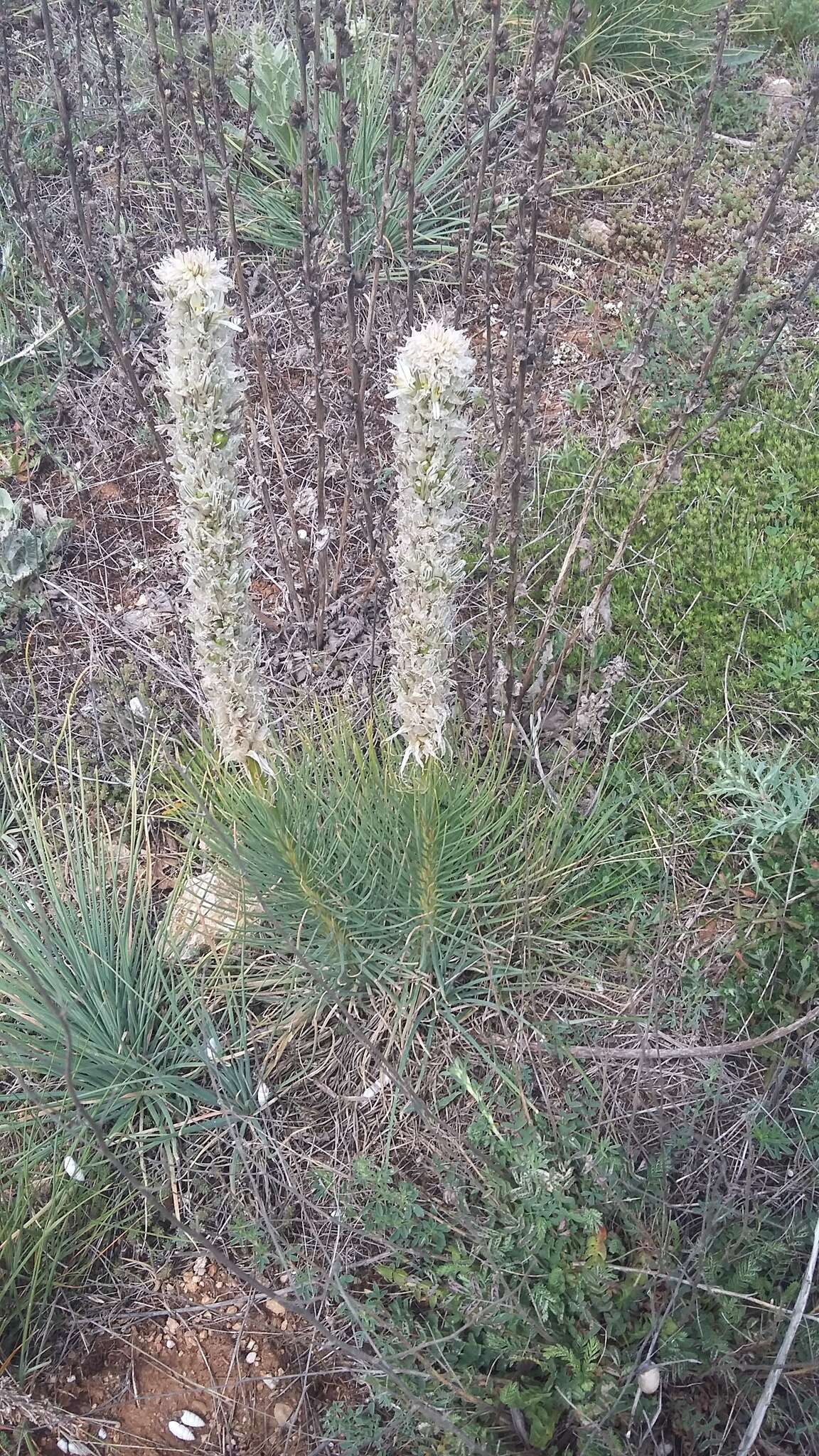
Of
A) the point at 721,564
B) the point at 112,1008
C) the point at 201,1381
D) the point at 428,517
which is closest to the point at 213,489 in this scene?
the point at 428,517

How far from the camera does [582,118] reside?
536 centimetres

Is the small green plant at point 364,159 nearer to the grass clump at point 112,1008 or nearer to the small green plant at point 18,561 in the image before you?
the small green plant at point 18,561

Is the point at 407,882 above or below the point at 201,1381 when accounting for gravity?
above

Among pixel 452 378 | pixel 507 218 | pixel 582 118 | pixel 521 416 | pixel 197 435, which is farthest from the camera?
pixel 582 118

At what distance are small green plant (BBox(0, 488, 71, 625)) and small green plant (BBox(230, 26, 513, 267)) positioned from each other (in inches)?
74.7

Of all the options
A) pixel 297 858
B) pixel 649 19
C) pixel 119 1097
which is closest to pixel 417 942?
pixel 297 858

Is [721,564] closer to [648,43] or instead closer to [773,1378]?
[773,1378]

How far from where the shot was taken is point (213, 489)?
195cm

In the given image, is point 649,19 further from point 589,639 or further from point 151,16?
point 589,639

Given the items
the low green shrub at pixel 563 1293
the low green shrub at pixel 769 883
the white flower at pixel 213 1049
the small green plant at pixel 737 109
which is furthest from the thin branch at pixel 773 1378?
the small green plant at pixel 737 109

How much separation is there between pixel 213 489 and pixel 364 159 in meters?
3.73

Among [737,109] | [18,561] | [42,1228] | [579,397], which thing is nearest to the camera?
[42,1228]

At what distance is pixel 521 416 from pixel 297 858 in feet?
4.25

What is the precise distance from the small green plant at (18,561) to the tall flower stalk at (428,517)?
2.15 metres
